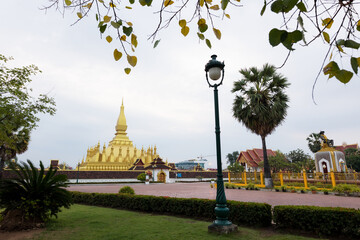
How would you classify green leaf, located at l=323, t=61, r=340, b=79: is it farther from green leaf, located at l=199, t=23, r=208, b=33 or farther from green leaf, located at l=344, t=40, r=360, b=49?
green leaf, located at l=199, t=23, r=208, b=33

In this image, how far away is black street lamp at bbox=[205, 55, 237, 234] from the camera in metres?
5.21

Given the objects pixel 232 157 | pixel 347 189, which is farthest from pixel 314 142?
pixel 232 157

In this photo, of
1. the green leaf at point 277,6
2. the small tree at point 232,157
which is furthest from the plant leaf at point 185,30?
the small tree at point 232,157

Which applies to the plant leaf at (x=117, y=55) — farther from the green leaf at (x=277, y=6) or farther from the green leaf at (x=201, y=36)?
the green leaf at (x=277, y=6)

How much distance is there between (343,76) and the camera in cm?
135

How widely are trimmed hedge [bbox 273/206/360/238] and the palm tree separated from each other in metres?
12.6

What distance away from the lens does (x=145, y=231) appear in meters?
5.39

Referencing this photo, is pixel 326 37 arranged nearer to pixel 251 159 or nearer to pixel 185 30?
pixel 185 30

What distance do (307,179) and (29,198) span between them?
22871mm

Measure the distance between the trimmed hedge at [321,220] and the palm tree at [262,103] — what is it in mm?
12605

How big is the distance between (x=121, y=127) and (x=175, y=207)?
135 ft

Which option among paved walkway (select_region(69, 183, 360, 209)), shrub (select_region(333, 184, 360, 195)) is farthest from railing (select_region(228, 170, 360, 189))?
paved walkway (select_region(69, 183, 360, 209))

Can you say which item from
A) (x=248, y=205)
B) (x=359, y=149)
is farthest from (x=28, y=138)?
(x=359, y=149)

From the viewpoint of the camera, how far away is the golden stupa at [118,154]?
37.7 metres
